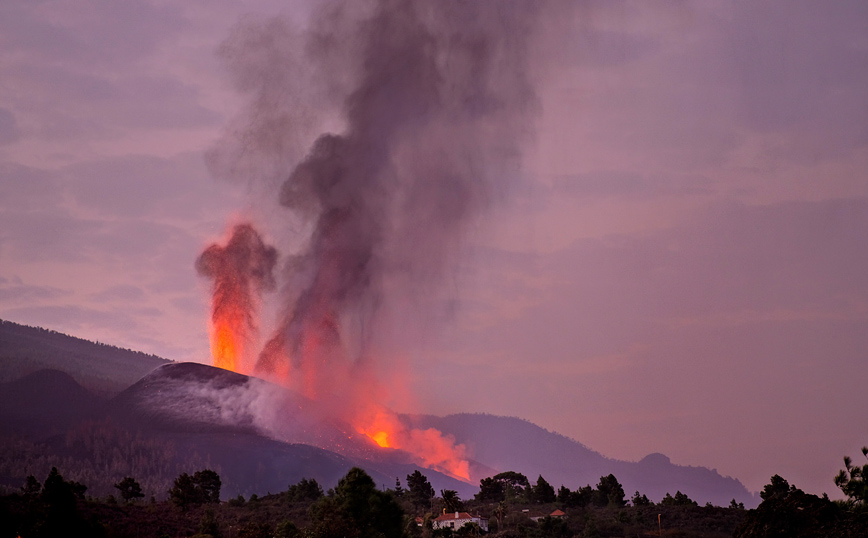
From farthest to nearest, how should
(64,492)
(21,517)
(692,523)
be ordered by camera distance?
(692,523), (21,517), (64,492)

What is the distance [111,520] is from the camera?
426ft

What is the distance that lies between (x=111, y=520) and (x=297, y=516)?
51.1 m

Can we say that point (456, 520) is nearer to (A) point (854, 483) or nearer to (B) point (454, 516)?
(B) point (454, 516)

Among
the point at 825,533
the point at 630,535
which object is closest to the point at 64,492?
the point at 825,533

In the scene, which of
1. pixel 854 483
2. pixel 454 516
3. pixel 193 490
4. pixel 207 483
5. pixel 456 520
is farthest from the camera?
pixel 207 483

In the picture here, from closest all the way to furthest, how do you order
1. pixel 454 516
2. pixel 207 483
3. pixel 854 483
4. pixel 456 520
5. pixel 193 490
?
pixel 854 483 → pixel 193 490 → pixel 456 520 → pixel 454 516 → pixel 207 483

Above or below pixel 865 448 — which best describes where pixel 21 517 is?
below

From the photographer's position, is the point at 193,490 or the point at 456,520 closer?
the point at 193,490

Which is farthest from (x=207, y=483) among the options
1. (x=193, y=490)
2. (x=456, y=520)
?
(x=456, y=520)

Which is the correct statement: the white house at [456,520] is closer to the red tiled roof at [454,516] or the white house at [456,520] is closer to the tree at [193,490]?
the red tiled roof at [454,516]

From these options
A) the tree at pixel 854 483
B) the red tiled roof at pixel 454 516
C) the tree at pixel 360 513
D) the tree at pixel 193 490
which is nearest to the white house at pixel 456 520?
the red tiled roof at pixel 454 516

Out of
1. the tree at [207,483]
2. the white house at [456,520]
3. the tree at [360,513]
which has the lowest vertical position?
the tree at [360,513]

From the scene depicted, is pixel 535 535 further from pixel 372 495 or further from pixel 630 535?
pixel 372 495

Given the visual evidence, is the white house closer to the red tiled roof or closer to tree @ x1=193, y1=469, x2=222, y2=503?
the red tiled roof
